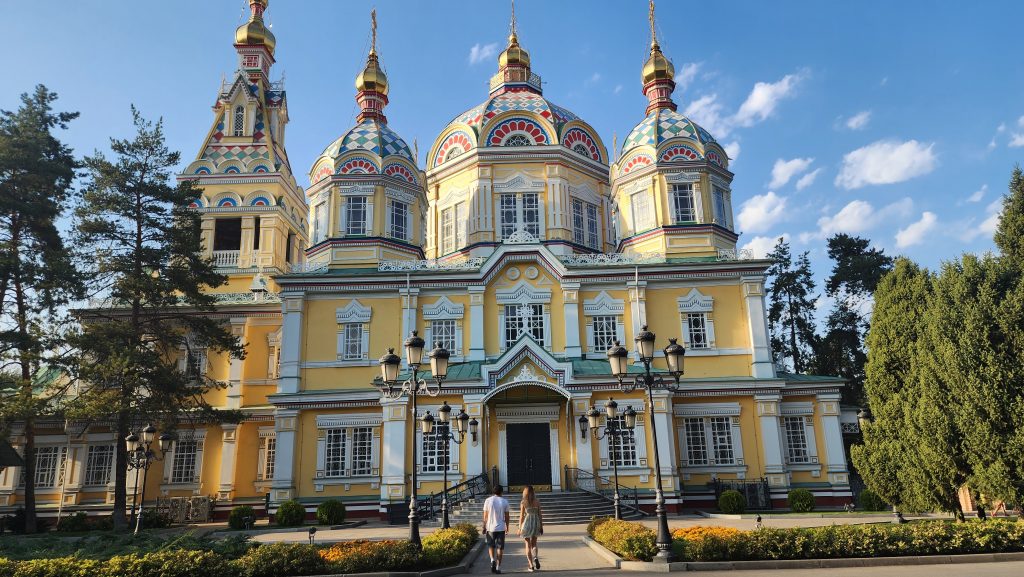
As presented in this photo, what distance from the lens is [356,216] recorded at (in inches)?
1131

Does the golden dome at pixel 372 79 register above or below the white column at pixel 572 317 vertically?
above

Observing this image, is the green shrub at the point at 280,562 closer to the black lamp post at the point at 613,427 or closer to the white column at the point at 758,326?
→ the black lamp post at the point at 613,427

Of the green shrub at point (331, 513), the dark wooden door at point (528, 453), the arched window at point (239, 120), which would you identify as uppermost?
the arched window at point (239, 120)

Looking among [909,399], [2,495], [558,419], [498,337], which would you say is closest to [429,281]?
[498,337]

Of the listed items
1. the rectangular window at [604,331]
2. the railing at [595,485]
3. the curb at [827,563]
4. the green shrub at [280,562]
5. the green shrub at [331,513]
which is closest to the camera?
the green shrub at [280,562]

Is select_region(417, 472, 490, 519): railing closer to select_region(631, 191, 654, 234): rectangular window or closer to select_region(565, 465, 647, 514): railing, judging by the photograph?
select_region(565, 465, 647, 514): railing

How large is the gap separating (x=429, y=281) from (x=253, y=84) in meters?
17.6

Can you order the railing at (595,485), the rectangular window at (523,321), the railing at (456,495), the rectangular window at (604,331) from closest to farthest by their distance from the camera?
the railing at (456,495) < the railing at (595,485) < the rectangular window at (523,321) < the rectangular window at (604,331)

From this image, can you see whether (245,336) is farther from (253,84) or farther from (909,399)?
(909,399)

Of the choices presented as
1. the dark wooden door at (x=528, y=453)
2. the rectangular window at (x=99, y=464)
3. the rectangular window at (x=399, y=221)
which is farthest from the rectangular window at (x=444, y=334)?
the rectangular window at (x=99, y=464)

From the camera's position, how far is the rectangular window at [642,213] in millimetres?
28938

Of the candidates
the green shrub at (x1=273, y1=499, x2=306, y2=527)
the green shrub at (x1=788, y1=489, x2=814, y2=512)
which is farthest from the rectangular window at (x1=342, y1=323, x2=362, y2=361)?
the green shrub at (x1=788, y1=489, x2=814, y2=512)

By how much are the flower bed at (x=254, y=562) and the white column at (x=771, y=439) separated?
16.4 meters

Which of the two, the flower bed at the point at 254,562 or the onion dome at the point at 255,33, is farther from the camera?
the onion dome at the point at 255,33
